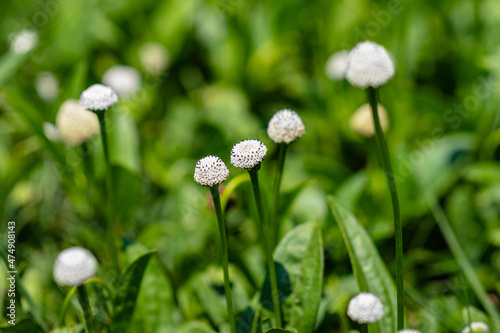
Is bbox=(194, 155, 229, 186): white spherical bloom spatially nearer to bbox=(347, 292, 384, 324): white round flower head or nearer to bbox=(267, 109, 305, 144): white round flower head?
bbox=(267, 109, 305, 144): white round flower head

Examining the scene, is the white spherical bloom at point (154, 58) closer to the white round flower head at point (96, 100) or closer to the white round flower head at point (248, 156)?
the white round flower head at point (96, 100)

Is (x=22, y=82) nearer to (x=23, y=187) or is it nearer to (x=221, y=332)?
(x=23, y=187)

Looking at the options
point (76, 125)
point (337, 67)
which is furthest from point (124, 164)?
point (337, 67)

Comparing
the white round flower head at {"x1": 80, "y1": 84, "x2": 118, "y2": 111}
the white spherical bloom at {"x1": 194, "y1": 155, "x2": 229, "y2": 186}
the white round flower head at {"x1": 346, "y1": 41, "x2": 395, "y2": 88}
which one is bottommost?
the white spherical bloom at {"x1": 194, "y1": 155, "x2": 229, "y2": 186}

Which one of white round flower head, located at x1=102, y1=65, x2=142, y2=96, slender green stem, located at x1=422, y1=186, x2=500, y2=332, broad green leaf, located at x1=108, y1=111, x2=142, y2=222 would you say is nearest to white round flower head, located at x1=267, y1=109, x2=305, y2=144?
slender green stem, located at x1=422, y1=186, x2=500, y2=332

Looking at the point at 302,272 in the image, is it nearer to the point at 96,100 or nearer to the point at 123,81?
the point at 96,100

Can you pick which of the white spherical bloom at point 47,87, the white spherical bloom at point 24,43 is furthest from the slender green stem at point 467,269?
the white spherical bloom at point 47,87
